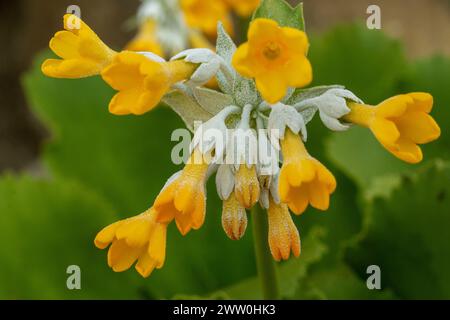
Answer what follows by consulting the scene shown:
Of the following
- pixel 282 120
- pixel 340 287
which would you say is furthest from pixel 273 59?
pixel 340 287

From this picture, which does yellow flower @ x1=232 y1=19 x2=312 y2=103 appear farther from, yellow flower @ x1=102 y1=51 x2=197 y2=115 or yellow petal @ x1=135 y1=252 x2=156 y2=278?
yellow petal @ x1=135 y1=252 x2=156 y2=278

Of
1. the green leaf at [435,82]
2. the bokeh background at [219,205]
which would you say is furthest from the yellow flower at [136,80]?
the green leaf at [435,82]

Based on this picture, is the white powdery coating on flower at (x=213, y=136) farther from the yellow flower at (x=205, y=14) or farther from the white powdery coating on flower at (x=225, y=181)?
the yellow flower at (x=205, y=14)

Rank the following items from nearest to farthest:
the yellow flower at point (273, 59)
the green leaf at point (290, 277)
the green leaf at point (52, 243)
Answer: the yellow flower at point (273, 59) → the green leaf at point (290, 277) → the green leaf at point (52, 243)

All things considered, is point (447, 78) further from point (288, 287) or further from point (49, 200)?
point (49, 200)

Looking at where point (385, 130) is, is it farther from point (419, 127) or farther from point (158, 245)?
point (158, 245)
